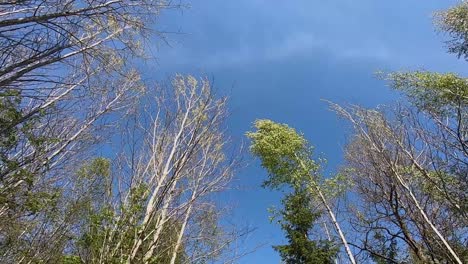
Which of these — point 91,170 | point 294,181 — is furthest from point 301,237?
point 91,170

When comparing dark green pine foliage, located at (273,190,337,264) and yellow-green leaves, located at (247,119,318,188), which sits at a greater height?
yellow-green leaves, located at (247,119,318,188)

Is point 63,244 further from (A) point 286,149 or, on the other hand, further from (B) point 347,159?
(B) point 347,159

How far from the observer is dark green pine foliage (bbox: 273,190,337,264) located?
11.2 metres

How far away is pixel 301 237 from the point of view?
11711mm

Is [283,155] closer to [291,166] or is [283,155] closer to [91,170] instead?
[291,166]

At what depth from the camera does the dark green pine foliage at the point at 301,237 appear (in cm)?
1125

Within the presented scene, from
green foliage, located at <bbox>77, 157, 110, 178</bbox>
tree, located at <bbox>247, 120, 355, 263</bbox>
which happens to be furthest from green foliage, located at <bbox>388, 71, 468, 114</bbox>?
green foliage, located at <bbox>77, 157, 110, 178</bbox>

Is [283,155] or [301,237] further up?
[283,155]

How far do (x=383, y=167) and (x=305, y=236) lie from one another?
150 inches

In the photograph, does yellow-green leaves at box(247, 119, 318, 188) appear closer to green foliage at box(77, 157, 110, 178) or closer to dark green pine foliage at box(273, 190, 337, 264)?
dark green pine foliage at box(273, 190, 337, 264)

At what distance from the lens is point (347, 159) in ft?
37.6

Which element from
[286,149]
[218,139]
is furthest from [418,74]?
[218,139]

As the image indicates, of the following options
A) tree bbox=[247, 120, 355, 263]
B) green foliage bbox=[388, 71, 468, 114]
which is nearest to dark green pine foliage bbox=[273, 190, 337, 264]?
tree bbox=[247, 120, 355, 263]

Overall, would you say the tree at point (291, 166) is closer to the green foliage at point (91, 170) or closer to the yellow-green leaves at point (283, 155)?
the yellow-green leaves at point (283, 155)
